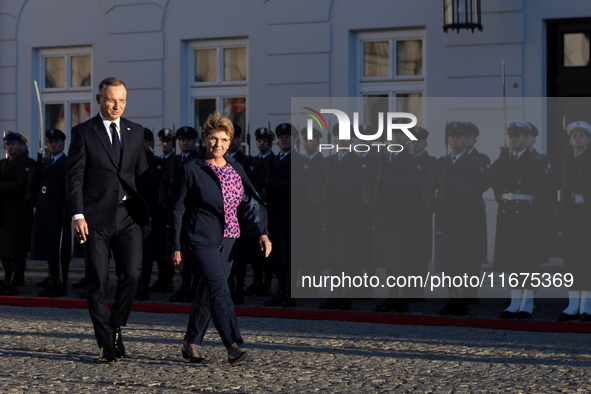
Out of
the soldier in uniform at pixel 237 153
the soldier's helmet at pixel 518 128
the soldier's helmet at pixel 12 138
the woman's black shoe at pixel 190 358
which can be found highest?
the soldier's helmet at pixel 12 138

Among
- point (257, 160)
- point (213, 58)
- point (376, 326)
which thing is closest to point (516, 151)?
point (376, 326)

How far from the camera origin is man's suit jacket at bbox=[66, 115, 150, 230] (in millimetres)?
5613

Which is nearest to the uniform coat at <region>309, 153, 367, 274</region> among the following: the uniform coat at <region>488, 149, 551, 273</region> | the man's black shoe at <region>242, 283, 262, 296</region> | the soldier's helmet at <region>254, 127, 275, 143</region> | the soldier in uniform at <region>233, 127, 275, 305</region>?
the soldier in uniform at <region>233, 127, 275, 305</region>

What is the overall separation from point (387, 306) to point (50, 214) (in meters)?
3.82

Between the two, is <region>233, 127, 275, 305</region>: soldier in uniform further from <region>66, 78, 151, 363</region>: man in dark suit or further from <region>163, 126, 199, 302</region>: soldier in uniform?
<region>66, 78, 151, 363</region>: man in dark suit

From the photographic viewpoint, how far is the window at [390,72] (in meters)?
12.8

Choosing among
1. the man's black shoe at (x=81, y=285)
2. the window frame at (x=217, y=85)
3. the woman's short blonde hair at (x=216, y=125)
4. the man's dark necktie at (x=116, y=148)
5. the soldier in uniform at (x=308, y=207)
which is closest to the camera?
the woman's short blonde hair at (x=216, y=125)

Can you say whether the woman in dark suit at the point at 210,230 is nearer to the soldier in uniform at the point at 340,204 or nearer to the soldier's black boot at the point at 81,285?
the soldier in uniform at the point at 340,204

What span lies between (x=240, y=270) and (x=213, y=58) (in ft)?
19.4

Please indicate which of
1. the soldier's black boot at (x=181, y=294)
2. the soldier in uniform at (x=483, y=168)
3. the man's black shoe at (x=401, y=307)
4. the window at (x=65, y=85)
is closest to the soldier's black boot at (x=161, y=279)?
the soldier's black boot at (x=181, y=294)

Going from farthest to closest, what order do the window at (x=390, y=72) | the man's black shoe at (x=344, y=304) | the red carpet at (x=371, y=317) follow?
1. the window at (x=390, y=72)
2. the man's black shoe at (x=344, y=304)
3. the red carpet at (x=371, y=317)

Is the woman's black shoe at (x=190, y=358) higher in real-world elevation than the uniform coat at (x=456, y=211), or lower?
lower

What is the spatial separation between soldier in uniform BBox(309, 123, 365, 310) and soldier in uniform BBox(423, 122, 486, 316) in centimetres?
76

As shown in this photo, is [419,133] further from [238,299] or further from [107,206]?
[107,206]
